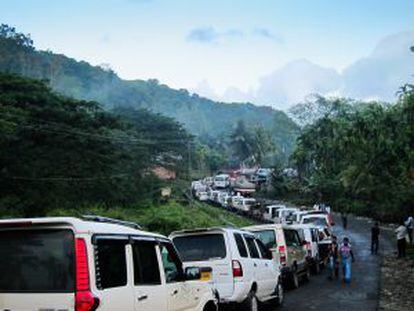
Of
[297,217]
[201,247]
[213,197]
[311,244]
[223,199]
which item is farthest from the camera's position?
[213,197]

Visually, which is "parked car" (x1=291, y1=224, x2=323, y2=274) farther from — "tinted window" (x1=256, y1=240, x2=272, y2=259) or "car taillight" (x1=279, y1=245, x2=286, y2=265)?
"tinted window" (x1=256, y1=240, x2=272, y2=259)

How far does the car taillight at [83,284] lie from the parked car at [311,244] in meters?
15.3

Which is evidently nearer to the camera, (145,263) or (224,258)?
(145,263)

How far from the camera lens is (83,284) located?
5.82 m

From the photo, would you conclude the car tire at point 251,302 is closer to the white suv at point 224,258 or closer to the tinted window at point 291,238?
the white suv at point 224,258

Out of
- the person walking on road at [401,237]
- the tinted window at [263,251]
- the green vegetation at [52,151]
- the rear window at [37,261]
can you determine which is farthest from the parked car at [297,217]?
the rear window at [37,261]

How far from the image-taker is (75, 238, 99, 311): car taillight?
5.76 meters

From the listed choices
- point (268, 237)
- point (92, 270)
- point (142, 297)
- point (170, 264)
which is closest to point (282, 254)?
point (268, 237)

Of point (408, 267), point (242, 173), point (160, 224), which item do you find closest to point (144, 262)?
point (408, 267)

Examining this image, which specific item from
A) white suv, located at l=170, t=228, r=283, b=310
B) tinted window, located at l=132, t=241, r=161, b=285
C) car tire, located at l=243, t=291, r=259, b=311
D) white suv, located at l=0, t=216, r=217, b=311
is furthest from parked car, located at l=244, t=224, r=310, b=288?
white suv, located at l=0, t=216, r=217, b=311

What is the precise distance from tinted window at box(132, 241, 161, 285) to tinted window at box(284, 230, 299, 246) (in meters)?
12.2

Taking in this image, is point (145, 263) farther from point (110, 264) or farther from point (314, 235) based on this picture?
point (314, 235)

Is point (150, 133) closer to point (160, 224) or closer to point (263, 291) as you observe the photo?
point (160, 224)

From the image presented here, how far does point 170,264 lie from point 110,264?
1.73 metres
